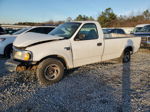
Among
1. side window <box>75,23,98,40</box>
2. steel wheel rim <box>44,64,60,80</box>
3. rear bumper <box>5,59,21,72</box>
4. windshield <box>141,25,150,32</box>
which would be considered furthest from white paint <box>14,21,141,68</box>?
windshield <box>141,25,150,32</box>

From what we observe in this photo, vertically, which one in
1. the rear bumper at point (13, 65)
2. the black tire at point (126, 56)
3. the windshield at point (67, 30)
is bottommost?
the black tire at point (126, 56)

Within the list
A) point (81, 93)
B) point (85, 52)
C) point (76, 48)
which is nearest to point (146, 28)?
point (85, 52)

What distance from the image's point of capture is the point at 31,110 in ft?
10.1

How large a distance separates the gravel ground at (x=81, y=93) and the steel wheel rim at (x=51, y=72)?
27 centimetres

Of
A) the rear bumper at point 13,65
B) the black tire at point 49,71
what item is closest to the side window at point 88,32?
the black tire at point 49,71

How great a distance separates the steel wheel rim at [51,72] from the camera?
4.38 metres

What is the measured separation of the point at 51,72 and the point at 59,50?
70 cm

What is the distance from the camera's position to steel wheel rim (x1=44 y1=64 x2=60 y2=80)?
4.38 metres

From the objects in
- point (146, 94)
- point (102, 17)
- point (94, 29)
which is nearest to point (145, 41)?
point (94, 29)

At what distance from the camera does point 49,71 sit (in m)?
4.43

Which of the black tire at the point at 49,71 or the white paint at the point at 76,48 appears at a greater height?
the white paint at the point at 76,48

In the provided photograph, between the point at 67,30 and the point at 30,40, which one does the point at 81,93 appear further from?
the point at 67,30

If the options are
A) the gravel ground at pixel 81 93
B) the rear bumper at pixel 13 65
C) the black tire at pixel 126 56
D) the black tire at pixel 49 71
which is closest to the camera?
the gravel ground at pixel 81 93

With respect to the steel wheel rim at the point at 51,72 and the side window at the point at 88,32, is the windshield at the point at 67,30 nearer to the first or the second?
the side window at the point at 88,32
